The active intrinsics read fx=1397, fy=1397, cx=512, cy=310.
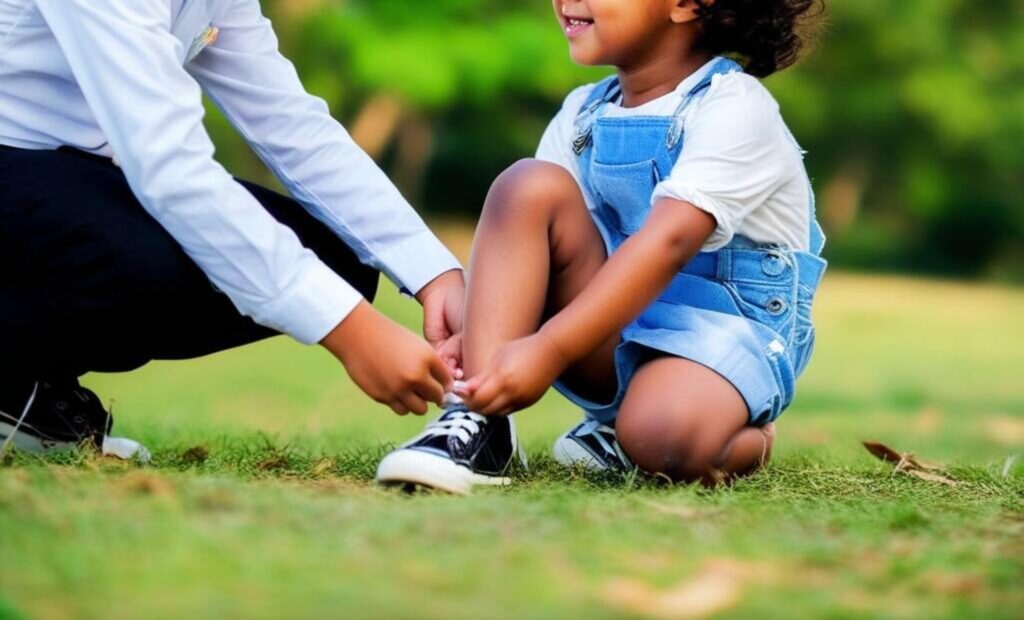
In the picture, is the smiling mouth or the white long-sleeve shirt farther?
the smiling mouth

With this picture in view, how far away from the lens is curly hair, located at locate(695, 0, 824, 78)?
2.79 metres

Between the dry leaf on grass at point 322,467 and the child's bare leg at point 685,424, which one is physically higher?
the child's bare leg at point 685,424

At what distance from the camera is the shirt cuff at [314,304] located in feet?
6.97

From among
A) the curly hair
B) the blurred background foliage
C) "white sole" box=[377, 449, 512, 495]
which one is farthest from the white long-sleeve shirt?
the blurred background foliage

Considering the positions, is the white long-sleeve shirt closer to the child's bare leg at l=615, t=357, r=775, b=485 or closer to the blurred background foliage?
the child's bare leg at l=615, t=357, r=775, b=485

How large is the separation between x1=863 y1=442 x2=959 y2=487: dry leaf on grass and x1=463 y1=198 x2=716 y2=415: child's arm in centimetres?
68

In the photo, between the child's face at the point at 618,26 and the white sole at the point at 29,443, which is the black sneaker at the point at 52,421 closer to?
the white sole at the point at 29,443

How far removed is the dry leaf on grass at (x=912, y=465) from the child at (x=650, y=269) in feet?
0.92

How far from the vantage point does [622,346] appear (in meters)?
2.60

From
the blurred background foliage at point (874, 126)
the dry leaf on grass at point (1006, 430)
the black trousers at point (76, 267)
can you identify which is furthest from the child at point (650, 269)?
the blurred background foliage at point (874, 126)

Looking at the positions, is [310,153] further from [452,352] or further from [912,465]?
[912,465]

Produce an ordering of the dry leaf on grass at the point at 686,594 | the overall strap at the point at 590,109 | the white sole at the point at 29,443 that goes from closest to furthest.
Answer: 1. the dry leaf on grass at the point at 686,594
2. the white sole at the point at 29,443
3. the overall strap at the point at 590,109

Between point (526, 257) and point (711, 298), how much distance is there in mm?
371

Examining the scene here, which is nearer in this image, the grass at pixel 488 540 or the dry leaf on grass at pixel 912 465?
the grass at pixel 488 540
